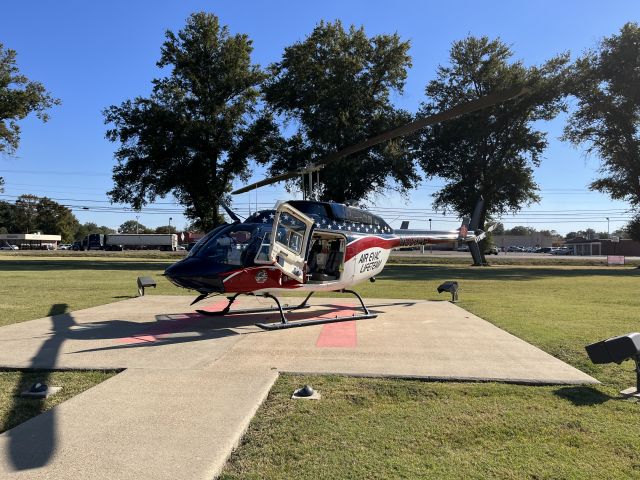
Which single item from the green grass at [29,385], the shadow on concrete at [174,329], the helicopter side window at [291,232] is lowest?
the green grass at [29,385]

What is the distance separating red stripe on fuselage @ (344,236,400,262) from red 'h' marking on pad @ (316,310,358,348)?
63.5 inches

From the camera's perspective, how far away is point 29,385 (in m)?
5.41

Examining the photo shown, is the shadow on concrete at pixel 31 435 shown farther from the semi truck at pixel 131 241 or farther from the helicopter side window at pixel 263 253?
the semi truck at pixel 131 241

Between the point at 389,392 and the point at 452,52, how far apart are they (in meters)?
42.5

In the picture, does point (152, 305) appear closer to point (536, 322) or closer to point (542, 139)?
point (536, 322)

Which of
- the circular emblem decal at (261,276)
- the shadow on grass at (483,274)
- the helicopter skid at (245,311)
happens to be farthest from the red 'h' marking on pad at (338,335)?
the shadow on grass at (483,274)

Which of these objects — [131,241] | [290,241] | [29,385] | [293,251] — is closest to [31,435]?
[29,385]

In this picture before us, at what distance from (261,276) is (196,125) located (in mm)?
29729

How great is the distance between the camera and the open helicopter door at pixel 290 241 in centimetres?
881

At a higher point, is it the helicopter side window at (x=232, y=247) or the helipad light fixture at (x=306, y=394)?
the helicopter side window at (x=232, y=247)

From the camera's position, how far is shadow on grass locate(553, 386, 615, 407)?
4984 millimetres

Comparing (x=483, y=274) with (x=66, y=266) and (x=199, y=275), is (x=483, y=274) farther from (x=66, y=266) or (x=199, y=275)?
(x=66, y=266)

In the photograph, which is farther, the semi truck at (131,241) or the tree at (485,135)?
the semi truck at (131,241)

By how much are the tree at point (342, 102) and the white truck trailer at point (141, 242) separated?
185 ft
